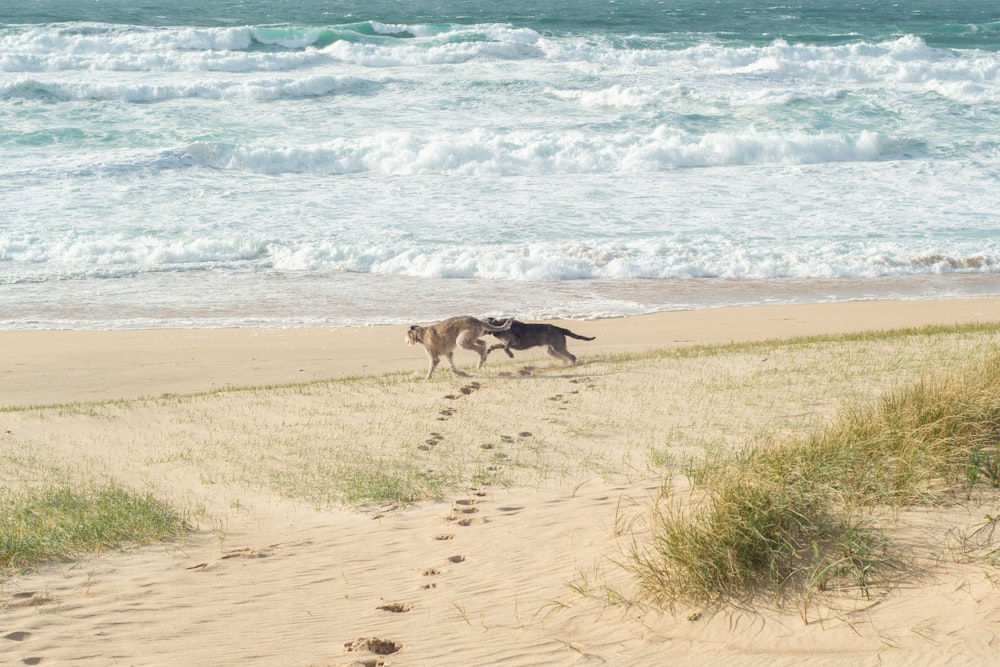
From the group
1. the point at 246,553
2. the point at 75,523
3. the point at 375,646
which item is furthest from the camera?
the point at 75,523

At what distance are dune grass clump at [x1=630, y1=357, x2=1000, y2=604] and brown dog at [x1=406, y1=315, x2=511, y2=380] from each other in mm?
5482

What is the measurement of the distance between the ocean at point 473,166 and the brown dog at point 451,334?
4.24m

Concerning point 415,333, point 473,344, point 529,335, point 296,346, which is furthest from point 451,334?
point 296,346

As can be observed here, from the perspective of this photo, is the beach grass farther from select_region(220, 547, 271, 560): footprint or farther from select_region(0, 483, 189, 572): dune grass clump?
select_region(220, 547, 271, 560): footprint

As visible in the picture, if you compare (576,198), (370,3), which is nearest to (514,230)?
(576,198)

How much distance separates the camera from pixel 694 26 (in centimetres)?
5281

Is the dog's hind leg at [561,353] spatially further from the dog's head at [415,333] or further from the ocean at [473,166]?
the ocean at [473,166]

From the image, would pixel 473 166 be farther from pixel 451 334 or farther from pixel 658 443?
pixel 658 443

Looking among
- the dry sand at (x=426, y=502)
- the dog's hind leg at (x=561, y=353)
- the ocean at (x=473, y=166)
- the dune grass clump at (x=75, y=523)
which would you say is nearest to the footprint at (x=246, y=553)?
the dry sand at (x=426, y=502)

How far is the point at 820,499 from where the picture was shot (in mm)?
6051

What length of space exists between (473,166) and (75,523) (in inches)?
882

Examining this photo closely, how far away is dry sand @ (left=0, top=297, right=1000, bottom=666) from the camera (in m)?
5.30

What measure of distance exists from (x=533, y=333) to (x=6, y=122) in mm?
25561

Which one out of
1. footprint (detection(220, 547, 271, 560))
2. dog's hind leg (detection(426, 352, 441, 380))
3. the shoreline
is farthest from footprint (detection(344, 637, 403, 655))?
the shoreline
